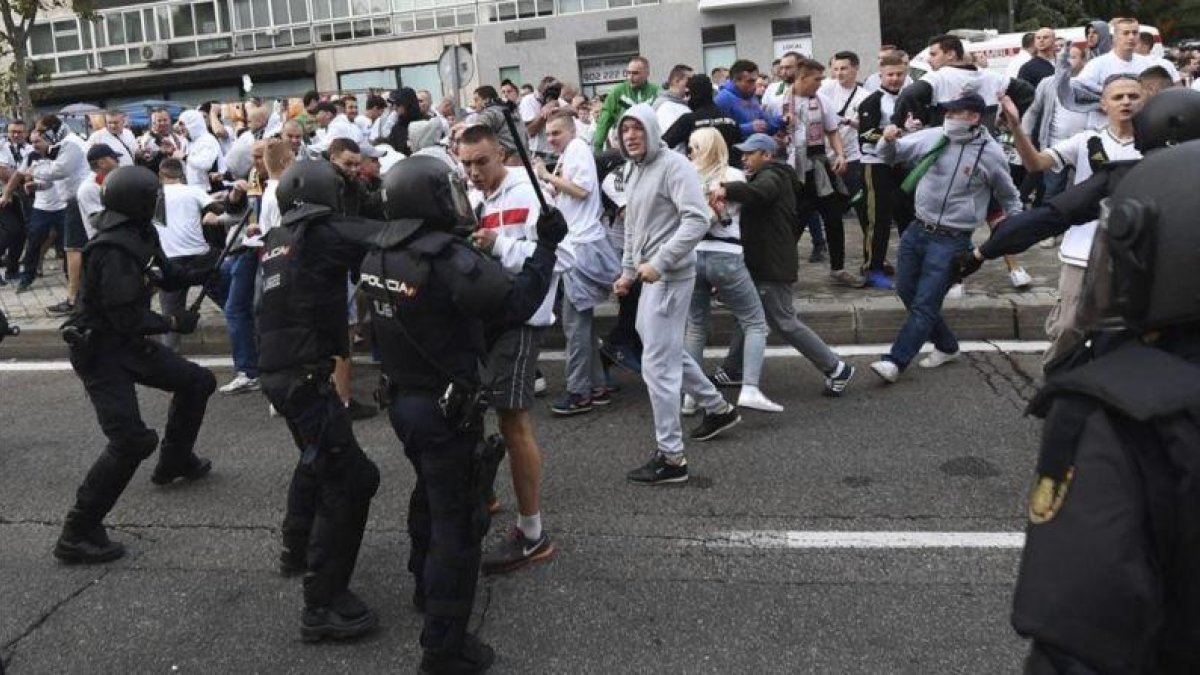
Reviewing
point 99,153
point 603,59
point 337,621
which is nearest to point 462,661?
point 337,621

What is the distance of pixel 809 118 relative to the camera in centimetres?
914

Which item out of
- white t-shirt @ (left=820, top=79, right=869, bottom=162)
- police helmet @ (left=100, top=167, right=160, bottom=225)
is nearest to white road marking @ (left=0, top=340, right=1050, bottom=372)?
white t-shirt @ (left=820, top=79, right=869, bottom=162)

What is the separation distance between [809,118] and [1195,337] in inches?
305

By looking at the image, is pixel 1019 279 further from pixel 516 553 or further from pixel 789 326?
pixel 516 553

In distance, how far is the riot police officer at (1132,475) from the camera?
60.2 inches

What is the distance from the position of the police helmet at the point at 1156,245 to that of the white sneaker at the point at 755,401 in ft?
14.6

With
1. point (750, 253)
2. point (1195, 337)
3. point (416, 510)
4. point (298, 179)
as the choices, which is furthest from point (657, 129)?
point (1195, 337)

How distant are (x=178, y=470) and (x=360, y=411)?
1.36m

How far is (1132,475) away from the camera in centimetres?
155

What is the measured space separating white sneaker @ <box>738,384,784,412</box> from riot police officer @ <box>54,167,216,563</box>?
3139 millimetres

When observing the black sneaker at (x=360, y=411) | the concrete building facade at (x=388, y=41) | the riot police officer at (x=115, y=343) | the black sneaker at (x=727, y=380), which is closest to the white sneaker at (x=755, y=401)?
the black sneaker at (x=727, y=380)

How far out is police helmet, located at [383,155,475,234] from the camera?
3.51 meters

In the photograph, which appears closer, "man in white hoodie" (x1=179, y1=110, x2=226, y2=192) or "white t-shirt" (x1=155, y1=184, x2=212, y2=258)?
"white t-shirt" (x1=155, y1=184, x2=212, y2=258)

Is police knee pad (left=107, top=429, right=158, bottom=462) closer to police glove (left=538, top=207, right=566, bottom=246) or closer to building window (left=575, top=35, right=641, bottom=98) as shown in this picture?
police glove (left=538, top=207, right=566, bottom=246)
